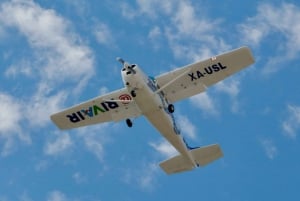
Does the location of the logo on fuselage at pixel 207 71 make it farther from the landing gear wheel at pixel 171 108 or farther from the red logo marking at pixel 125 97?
the red logo marking at pixel 125 97

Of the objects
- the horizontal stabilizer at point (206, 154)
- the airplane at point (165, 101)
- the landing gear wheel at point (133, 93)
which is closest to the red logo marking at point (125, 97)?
the airplane at point (165, 101)

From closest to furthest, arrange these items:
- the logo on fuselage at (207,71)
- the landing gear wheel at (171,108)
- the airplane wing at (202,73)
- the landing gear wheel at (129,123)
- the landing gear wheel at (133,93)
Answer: the landing gear wheel at (133,93), the landing gear wheel at (171,108), the landing gear wheel at (129,123), the airplane wing at (202,73), the logo on fuselage at (207,71)

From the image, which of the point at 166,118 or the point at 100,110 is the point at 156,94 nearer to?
the point at 166,118

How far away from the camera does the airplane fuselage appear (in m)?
52.1

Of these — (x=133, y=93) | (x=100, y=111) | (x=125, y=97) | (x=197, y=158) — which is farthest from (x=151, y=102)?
(x=197, y=158)

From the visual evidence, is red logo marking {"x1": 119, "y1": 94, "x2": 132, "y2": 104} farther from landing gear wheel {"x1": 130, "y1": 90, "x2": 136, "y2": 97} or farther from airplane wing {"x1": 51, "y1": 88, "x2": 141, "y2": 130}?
landing gear wheel {"x1": 130, "y1": 90, "x2": 136, "y2": 97}

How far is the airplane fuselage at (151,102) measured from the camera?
52.1 m

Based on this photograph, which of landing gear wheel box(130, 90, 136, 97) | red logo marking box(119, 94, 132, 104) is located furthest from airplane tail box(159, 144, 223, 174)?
landing gear wheel box(130, 90, 136, 97)

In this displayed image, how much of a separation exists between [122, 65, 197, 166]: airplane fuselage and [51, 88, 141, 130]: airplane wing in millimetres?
1585

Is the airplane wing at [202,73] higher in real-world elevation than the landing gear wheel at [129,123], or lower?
higher

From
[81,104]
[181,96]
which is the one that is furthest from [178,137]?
[81,104]

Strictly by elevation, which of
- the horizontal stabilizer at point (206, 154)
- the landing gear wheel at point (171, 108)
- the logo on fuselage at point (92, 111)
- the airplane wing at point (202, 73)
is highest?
the logo on fuselage at point (92, 111)

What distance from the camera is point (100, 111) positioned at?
5822 cm

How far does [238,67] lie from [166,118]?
17.4 feet
